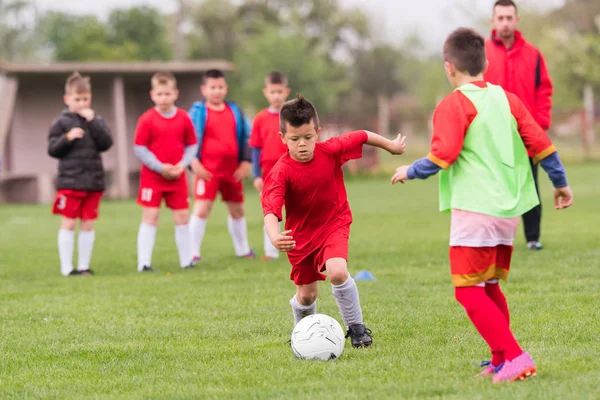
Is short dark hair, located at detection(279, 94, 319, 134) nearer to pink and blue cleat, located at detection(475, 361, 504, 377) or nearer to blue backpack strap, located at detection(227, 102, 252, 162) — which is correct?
pink and blue cleat, located at detection(475, 361, 504, 377)

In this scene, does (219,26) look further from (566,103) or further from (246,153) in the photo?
(246,153)

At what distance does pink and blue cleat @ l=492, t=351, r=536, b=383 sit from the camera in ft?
14.5

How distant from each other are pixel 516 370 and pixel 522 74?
223 inches

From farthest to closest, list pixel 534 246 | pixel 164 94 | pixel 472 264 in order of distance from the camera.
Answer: pixel 534 246
pixel 164 94
pixel 472 264

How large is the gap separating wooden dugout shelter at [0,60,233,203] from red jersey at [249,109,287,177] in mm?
15594

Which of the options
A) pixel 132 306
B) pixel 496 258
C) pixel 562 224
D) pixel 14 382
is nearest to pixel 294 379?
pixel 496 258

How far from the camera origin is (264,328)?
20.8 ft

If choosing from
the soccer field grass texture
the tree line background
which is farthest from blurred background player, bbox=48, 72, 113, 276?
the tree line background

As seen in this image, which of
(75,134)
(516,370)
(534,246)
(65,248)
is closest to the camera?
(516,370)

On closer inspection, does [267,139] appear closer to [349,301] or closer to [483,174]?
[349,301]

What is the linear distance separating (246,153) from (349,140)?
5.04 meters

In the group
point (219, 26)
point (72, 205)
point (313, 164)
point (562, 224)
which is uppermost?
point (219, 26)

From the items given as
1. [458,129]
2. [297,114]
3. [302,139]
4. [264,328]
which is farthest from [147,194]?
[458,129]

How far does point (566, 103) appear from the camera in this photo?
48750mm
